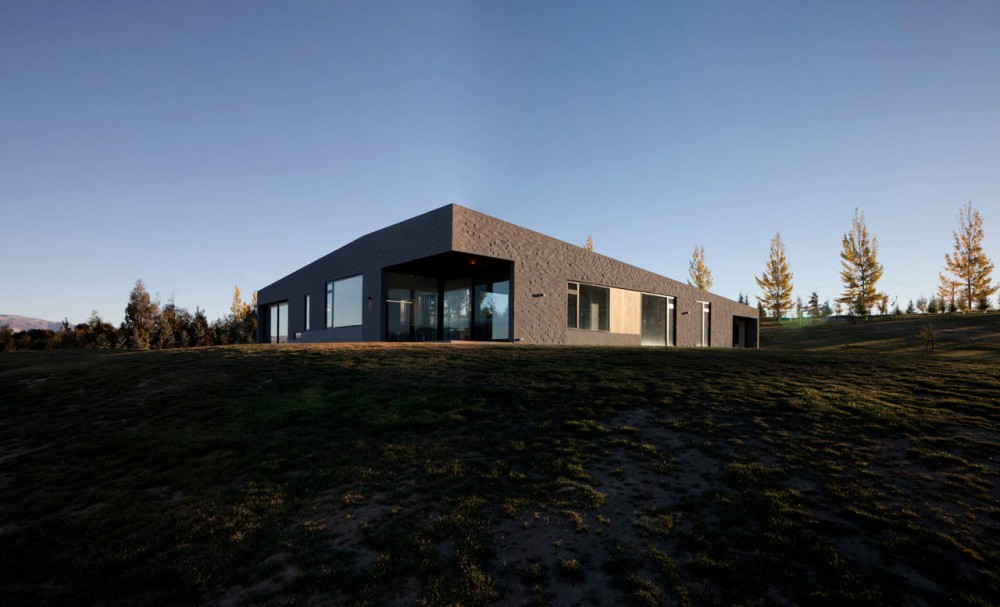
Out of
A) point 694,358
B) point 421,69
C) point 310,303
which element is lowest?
point 694,358

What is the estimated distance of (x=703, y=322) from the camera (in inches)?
1094

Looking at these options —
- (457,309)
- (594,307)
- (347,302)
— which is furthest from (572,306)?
(347,302)

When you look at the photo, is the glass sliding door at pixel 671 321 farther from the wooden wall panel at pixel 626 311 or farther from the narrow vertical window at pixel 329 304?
the narrow vertical window at pixel 329 304

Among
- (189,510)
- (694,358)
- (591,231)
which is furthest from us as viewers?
(591,231)

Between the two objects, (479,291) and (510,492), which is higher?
(479,291)

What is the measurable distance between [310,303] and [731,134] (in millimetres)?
21158

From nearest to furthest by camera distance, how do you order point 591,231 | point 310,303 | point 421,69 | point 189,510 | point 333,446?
point 189,510, point 333,446, point 421,69, point 310,303, point 591,231

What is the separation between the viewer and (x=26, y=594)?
3602mm

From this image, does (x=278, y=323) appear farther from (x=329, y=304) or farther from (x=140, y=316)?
(x=140, y=316)

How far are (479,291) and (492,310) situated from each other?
1248 mm

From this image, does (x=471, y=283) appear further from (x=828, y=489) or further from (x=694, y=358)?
(x=828, y=489)

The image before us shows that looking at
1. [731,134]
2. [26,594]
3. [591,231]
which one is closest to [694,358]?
[731,134]

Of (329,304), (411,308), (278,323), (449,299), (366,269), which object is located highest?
(366,269)

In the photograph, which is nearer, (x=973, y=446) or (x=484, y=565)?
(x=484, y=565)
